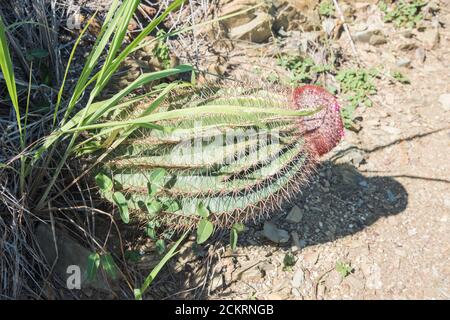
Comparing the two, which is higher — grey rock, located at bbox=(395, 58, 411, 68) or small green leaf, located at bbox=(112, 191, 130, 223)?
small green leaf, located at bbox=(112, 191, 130, 223)

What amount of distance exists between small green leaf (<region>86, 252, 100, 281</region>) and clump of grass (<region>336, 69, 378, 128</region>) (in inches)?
59.9

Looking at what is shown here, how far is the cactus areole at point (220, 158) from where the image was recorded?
1596mm

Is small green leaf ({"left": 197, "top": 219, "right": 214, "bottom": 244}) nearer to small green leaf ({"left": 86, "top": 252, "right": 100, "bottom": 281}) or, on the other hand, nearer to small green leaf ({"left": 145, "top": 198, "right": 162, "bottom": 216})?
small green leaf ({"left": 145, "top": 198, "right": 162, "bottom": 216})

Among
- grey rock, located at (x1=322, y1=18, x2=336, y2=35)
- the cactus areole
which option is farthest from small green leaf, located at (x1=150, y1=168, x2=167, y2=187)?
grey rock, located at (x1=322, y1=18, x2=336, y2=35)

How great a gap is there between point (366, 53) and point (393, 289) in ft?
4.63

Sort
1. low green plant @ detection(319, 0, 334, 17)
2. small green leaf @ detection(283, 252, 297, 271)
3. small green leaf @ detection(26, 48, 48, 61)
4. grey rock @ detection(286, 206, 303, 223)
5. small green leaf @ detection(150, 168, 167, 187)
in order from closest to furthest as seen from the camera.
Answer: small green leaf @ detection(150, 168, 167, 187) → small green leaf @ detection(26, 48, 48, 61) → small green leaf @ detection(283, 252, 297, 271) → grey rock @ detection(286, 206, 303, 223) → low green plant @ detection(319, 0, 334, 17)

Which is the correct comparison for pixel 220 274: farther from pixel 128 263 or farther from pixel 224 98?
pixel 224 98

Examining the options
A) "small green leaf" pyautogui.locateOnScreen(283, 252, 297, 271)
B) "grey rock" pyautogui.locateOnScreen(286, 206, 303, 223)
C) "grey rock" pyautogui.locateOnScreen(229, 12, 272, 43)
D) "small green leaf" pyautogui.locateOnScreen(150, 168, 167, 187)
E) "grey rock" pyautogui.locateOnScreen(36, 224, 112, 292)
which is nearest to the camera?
"small green leaf" pyautogui.locateOnScreen(150, 168, 167, 187)

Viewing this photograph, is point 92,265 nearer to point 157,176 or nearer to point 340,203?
point 157,176

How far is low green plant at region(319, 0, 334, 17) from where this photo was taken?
292cm

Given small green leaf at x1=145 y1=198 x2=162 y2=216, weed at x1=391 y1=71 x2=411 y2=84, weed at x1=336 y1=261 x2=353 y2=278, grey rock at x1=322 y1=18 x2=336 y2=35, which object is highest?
grey rock at x1=322 y1=18 x2=336 y2=35

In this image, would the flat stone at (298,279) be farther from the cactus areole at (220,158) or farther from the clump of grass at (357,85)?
the clump of grass at (357,85)

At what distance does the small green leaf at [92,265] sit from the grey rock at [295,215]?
0.85 meters

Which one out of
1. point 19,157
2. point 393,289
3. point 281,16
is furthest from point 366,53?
point 19,157
